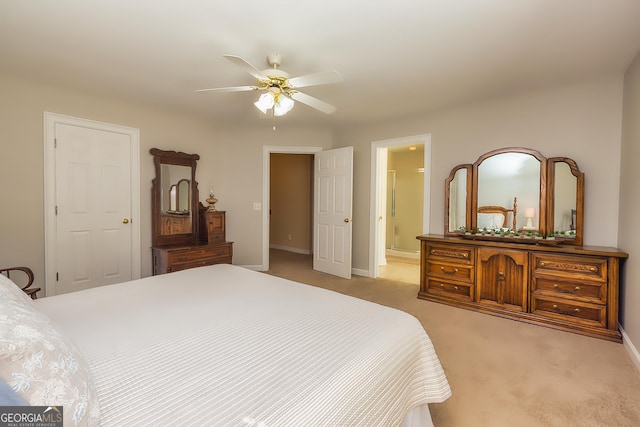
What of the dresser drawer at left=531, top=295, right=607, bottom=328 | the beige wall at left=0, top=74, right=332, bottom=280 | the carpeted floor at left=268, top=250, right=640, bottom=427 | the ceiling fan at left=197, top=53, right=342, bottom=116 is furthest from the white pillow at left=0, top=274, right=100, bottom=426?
the dresser drawer at left=531, top=295, right=607, bottom=328

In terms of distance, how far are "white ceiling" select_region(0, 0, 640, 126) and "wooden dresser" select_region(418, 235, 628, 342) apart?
1.67 meters

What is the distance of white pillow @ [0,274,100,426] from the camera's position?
668 mm

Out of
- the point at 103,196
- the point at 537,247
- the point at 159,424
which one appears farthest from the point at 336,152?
the point at 159,424

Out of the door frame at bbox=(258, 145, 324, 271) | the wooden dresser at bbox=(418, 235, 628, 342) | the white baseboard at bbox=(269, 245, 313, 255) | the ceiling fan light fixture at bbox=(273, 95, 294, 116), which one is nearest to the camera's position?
the ceiling fan light fixture at bbox=(273, 95, 294, 116)

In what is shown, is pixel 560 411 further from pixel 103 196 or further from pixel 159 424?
pixel 103 196

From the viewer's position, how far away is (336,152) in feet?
15.0

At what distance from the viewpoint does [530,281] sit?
288 cm

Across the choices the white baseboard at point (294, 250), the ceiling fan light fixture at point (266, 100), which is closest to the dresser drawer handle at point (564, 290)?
the ceiling fan light fixture at point (266, 100)

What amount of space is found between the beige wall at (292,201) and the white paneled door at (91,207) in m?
3.68

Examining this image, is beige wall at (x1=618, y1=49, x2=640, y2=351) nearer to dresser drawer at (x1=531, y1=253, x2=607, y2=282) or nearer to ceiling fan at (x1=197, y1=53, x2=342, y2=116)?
dresser drawer at (x1=531, y1=253, x2=607, y2=282)

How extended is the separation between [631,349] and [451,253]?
5.02 ft

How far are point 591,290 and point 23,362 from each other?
3635 millimetres

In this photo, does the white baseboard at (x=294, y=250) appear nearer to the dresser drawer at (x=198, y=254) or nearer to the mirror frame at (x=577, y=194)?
the dresser drawer at (x=198, y=254)

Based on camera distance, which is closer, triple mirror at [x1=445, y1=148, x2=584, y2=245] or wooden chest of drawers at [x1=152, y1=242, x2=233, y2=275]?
triple mirror at [x1=445, y1=148, x2=584, y2=245]
